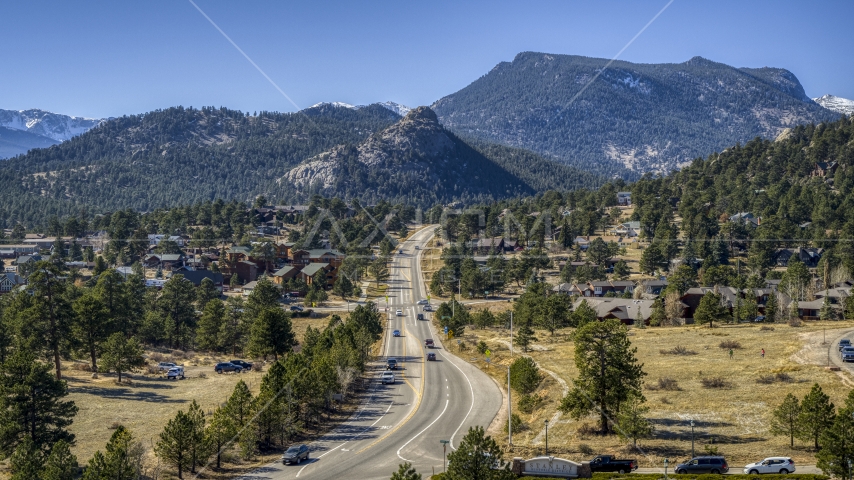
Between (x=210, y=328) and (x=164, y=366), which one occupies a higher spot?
(x=210, y=328)

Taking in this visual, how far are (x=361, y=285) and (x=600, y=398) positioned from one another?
319 ft

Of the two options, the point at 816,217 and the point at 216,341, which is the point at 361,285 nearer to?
the point at 216,341

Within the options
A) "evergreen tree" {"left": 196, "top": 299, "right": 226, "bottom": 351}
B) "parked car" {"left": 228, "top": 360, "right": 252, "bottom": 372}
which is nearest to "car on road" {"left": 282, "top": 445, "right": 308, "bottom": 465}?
"parked car" {"left": 228, "top": 360, "right": 252, "bottom": 372}

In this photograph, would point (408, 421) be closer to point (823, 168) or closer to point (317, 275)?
point (317, 275)

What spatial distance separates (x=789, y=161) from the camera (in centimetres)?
17950

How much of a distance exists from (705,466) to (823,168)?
165 meters

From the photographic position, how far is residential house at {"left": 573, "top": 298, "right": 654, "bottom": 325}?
326 feet

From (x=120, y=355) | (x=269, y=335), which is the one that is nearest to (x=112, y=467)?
(x=120, y=355)

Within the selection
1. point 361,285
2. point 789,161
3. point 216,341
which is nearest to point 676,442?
point 216,341

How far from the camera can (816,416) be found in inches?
1463

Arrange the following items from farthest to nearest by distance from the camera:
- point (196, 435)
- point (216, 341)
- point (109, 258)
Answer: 1. point (109, 258)
2. point (216, 341)
3. point (196, 435)

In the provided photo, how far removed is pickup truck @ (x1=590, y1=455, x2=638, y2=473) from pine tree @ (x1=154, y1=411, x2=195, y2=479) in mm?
21825

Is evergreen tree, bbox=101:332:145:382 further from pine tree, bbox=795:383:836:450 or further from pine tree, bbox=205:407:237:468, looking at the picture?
pine tree, bbox=795:383:836:450

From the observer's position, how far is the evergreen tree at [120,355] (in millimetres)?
64438
